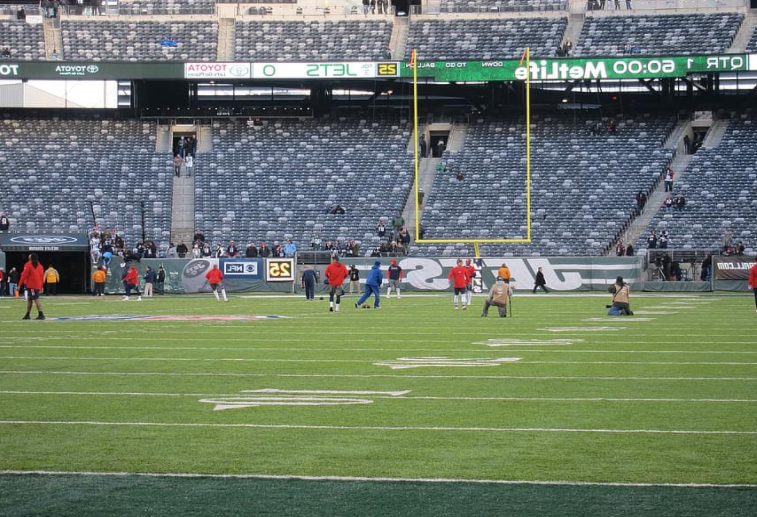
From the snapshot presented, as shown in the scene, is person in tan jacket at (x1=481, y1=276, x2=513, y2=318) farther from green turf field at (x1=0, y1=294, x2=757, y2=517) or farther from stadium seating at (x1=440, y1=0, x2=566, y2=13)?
stadium seating at (x1=440, y1=0, x2=566, y2=13)

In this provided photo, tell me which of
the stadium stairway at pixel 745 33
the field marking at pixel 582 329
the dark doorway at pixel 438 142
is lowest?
the field marking at pixel 582 329

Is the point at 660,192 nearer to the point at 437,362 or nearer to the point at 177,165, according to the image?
the point at 177,165

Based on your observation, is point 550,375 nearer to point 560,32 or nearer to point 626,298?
point 626,298

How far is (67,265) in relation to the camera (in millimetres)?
39656

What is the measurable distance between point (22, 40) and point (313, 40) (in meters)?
12.8

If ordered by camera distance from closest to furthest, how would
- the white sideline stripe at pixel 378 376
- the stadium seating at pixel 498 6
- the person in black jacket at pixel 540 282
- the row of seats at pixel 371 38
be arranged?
the white sideline stripe at pixel 378 376 < the person in black jacket at pixel 540 282 < the row of seats at pixel 371 38 < the stadium seating at pixel 498 6

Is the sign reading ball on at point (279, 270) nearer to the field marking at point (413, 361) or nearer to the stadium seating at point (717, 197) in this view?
the stadium seating at point (717, 197)

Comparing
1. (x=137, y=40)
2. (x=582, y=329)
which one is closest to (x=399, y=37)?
(x=137, y=40)

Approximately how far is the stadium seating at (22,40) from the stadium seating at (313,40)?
862 cm

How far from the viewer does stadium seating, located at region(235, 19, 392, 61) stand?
48.8m

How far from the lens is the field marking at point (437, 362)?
1327cm

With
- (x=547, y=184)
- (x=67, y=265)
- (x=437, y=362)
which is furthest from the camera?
(x=547, y=184)

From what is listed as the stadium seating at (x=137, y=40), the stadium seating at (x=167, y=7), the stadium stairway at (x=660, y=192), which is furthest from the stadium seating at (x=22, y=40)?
the stadium stairway at (x=660, y=192)

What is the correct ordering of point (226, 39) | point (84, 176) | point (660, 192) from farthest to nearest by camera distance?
1. point (226, 39)
2. point (84, 176)
3. point (660, 192)
